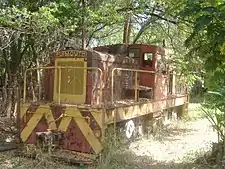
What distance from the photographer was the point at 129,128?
27.2ft

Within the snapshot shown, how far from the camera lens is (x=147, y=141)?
8625mm

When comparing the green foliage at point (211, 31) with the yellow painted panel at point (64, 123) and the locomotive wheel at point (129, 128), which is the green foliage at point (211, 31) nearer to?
the locomotive wheel at point (129, 128)

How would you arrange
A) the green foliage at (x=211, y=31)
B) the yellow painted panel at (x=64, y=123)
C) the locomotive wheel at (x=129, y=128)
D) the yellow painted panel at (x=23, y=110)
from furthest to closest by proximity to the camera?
the locomotive wheel at (x=129, y=128) < the yellow painted panel at (x=23, y=110) < the yellow painted panel at (x=64, y=123) < the green foliage at (x=211, y=31)

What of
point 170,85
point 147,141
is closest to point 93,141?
point 147,141

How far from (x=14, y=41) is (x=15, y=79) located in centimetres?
141

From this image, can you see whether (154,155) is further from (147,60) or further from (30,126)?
(147,60)

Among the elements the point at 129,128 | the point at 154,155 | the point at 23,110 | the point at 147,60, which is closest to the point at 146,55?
the point at 147,60

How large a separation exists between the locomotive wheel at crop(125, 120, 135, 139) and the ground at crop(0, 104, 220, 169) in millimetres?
204

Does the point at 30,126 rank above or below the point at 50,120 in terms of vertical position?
below

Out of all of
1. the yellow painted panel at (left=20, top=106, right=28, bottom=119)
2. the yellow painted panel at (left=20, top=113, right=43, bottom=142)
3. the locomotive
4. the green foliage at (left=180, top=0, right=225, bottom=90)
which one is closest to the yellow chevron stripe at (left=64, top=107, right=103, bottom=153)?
the locomotive

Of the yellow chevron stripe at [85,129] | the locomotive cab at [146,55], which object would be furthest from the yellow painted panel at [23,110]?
the locomotive cab at [146,55]

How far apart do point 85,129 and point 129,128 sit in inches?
64.4

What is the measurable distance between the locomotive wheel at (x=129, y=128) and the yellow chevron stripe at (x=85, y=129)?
1407 mm

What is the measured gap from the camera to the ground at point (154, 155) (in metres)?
6.57
